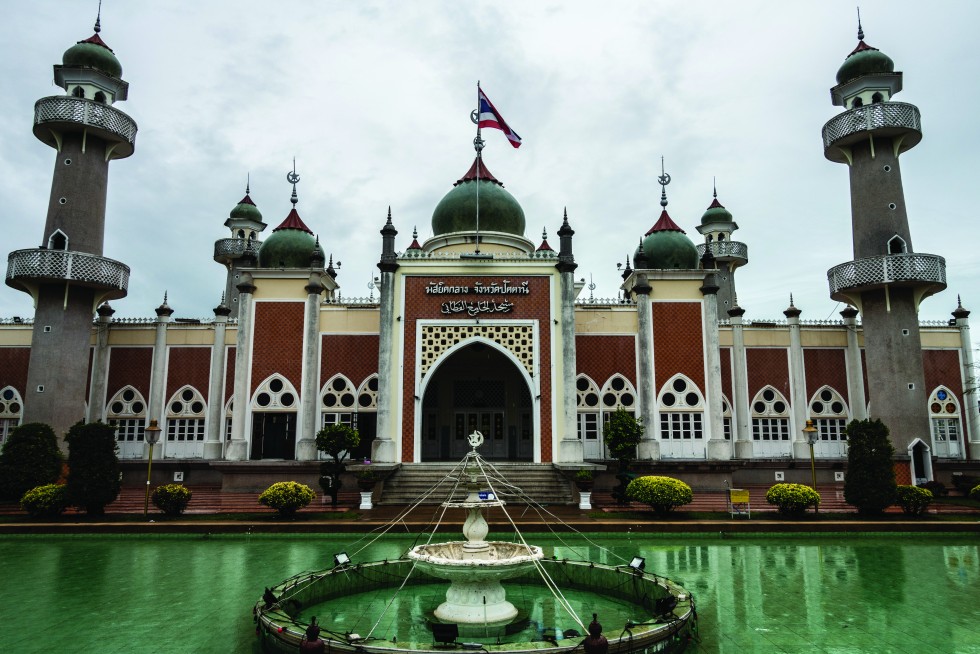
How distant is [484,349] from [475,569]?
15.8m

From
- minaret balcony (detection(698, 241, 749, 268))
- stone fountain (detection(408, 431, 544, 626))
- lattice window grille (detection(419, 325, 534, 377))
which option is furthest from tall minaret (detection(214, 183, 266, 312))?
stone fountain (detection(408, 431, 544, 626))

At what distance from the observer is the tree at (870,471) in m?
15.0

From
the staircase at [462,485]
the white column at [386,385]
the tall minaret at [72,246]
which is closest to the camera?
the staircase at [462,485]

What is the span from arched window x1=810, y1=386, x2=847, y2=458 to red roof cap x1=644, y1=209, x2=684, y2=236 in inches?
309

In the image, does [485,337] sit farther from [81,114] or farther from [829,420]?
[81,114]

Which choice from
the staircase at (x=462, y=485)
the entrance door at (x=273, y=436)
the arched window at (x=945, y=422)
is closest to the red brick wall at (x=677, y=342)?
the staircase at (x=462, y=485)

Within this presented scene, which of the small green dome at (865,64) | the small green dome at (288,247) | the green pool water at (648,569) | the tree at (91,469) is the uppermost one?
the small green dome at (865,64)

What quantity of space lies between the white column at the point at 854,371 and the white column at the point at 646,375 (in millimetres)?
7666

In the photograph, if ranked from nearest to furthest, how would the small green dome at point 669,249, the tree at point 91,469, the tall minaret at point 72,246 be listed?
the tree at point 91,469, the tall minaret at point 72,246, the small green dome at point 669,249

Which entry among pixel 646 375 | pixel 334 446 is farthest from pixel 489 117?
pixel 334 446

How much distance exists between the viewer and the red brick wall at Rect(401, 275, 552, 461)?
66.5 feet

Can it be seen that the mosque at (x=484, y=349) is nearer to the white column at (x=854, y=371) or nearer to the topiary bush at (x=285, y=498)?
the white column at (x=854, y=371)

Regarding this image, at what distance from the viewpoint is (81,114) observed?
21.3m

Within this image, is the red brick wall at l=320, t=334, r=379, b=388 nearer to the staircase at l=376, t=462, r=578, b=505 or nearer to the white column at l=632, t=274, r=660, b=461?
the staircase at l=376, t=462, r=578, b=505
